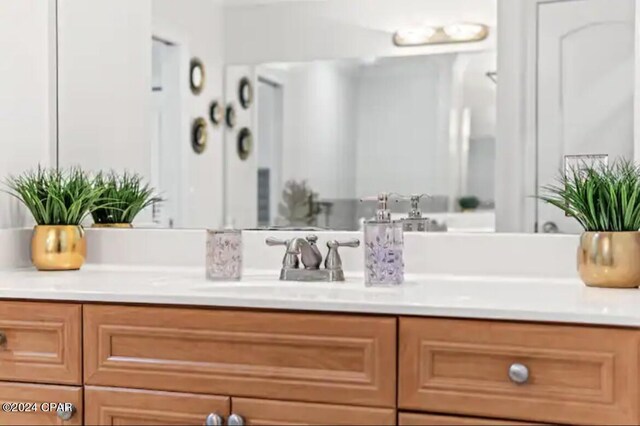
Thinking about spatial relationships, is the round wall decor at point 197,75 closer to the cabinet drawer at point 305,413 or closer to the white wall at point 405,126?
the white wall at point 405,126

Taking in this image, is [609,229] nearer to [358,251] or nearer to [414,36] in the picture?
[358,251]

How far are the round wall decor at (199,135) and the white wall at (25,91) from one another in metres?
0.46

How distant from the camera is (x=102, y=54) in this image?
2.19 meters

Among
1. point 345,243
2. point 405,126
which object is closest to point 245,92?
point 405,126

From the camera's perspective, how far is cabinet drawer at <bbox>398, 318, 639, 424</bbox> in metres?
1.20

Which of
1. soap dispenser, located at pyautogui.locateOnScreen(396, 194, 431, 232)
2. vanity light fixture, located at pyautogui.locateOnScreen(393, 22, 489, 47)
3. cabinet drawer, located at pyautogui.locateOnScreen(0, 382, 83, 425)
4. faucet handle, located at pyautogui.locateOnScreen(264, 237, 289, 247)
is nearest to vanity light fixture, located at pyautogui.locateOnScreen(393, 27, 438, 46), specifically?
vanity light fixture, located at pyautogui.locateOnScreen(393, 22, 489, 47)

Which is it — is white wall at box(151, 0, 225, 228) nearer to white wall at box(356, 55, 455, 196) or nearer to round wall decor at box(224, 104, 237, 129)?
round wall decor at box(224, 104, 237, 129)

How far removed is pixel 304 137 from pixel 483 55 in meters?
0.52

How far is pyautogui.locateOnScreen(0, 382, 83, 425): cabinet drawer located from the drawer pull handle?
0.88 meters

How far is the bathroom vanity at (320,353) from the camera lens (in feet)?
4.04

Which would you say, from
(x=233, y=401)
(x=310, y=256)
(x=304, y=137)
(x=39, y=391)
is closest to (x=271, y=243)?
(x=310, y=256)

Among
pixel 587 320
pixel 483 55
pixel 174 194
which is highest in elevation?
pixel 483 55

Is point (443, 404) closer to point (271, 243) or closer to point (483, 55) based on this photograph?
point (271, 243)

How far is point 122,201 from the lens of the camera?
212cm
